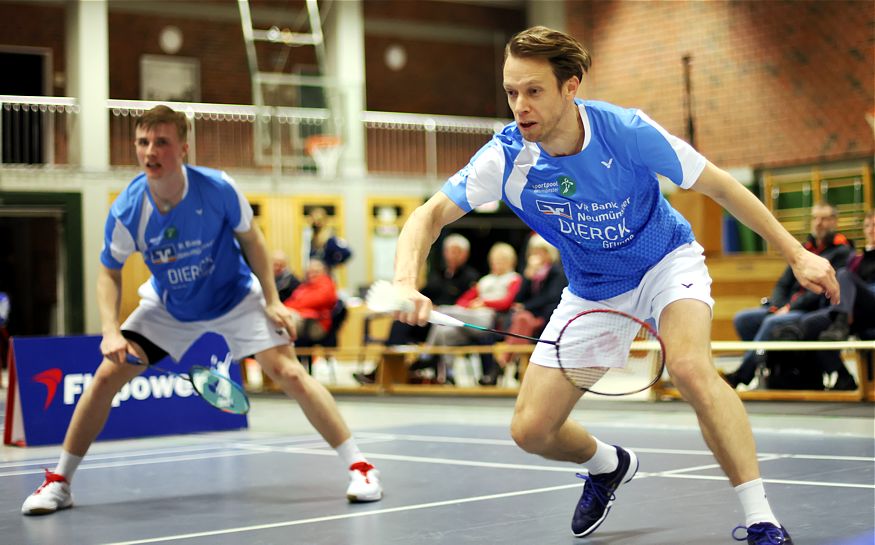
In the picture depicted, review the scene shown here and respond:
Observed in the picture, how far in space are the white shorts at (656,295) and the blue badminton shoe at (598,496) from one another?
1.86ft

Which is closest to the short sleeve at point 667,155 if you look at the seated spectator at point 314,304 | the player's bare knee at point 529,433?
the player's bare knee at point 529,433

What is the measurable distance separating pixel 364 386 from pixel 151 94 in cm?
1419

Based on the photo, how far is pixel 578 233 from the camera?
4.22m

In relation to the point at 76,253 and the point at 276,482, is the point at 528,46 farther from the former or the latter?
the point at 76,253

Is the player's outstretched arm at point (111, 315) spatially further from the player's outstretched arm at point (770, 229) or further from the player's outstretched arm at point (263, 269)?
the player's outstretched arm at point (770, 229)

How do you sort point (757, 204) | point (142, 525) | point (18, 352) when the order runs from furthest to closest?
point (18, 352), point (142, 525), point (757, 204)

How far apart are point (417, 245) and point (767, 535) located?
1.47m

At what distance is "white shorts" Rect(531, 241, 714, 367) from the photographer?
4129mm

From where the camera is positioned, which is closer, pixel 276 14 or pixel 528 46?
pixel 528 46

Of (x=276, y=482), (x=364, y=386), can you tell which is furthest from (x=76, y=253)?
(x=276, y=482)

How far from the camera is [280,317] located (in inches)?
223

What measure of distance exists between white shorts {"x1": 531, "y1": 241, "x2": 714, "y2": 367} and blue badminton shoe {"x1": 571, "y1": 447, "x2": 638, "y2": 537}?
57 cm

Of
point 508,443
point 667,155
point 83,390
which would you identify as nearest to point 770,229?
point 667,155

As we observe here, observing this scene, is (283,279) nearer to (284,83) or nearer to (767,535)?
(284,83)
